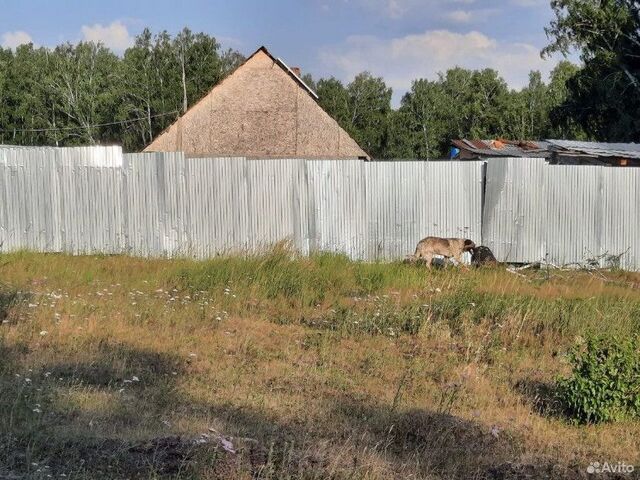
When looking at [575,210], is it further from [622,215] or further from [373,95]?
[373,95]

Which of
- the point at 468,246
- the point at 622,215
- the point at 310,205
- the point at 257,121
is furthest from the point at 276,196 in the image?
the point at 257,121

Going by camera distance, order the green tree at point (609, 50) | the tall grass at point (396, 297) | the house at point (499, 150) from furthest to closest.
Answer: the green tree at point (609, 50)
the house at point (499, 150)
the tall grass at point (396, 297)

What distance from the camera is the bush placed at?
513 centimetres

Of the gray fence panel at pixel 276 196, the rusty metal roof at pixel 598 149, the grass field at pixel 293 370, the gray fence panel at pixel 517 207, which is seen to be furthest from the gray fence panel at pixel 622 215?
the gray fence panel at pixel 276 196

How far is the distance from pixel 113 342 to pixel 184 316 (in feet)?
3.81

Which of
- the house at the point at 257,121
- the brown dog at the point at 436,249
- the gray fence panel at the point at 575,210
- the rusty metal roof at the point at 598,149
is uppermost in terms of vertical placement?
the house at the point at 257,121

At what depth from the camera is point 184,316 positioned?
7.67m

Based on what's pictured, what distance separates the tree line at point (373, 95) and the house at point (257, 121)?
1291cm

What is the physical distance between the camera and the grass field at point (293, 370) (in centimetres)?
397

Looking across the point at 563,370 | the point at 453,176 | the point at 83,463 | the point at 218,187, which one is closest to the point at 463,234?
the point at 453,176

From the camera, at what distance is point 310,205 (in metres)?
12.1

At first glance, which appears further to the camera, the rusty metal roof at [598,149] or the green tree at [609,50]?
the green tree at [609,50]

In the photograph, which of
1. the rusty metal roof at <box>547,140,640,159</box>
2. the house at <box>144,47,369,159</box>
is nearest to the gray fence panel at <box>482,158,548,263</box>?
the rusty metal roof at <box>547,140,640,159</box>

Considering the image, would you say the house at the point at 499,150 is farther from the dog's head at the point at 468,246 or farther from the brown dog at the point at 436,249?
the brown dog at the point at 436,249
